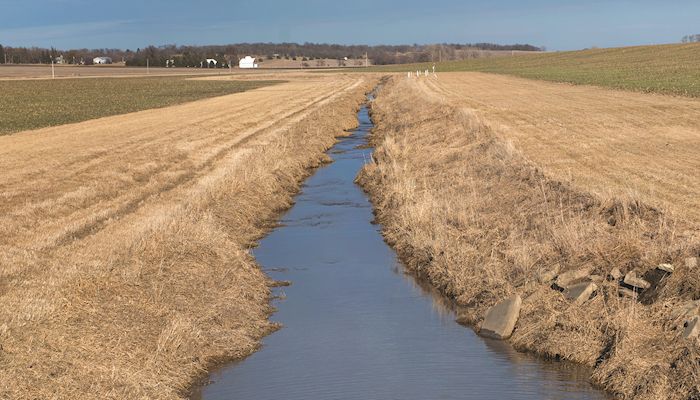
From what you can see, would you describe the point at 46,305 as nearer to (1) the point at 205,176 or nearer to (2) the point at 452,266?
(2) the point at 452,266

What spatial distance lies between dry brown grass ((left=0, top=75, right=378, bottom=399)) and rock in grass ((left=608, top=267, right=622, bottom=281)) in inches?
189

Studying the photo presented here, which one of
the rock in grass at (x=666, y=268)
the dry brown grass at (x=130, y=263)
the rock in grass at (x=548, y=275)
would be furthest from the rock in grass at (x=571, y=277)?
the dry brown grass at (x=130, y=263)

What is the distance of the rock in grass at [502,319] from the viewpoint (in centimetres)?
1176

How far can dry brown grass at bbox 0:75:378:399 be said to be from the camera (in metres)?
9.17

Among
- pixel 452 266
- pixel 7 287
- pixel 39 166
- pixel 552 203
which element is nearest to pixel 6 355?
pixel 7 287

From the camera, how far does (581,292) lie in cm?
1132

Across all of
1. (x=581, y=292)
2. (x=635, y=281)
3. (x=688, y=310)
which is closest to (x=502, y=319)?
(x=581, y=292)

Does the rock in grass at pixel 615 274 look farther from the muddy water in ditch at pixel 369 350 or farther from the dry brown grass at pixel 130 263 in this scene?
the dry brown grass at pixel 130 263

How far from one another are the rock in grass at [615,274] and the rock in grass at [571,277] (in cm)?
38

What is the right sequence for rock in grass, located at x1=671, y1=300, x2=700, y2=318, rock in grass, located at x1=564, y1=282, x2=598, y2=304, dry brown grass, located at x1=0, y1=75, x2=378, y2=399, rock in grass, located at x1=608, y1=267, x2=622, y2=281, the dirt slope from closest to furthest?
dry brown grass, located at x1=0, y1=75, x2=378, y2=399 < rock in grass, located at x1=671, y1=300, x2=700, y2=318 < rock in grass, located at x1=564, y1=282, x2=598, y2=304 < rock in grass, located at x1=608, y1=267, x2=622, y2=281 < the dirt slope

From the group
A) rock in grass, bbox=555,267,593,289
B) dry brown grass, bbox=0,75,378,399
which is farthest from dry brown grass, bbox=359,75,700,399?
dry brown grass, bbox=0,75,378,399

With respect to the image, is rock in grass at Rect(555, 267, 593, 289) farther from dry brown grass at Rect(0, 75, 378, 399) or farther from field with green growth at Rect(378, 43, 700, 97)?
field with green growth at Rect(378, 43, 700, 97)

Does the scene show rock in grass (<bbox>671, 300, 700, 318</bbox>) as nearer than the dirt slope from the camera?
Yes

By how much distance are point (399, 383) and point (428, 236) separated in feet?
20.5
